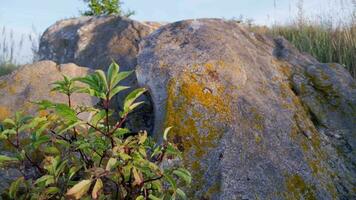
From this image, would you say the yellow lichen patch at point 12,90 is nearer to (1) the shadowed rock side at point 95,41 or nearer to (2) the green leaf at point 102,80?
(1) the shadowed rock side at point 95,41

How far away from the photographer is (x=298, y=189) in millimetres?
2775

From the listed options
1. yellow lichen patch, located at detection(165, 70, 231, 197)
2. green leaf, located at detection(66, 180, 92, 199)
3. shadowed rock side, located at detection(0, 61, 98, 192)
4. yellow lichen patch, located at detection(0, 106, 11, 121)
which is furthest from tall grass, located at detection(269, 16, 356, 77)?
green leaf, located at detection(66, 180, 92, 199)

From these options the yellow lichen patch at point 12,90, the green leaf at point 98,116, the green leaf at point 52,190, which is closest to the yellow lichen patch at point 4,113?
the yellow lichen patch at point 12,90

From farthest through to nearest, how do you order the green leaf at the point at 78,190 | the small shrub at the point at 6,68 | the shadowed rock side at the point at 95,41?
1. the small shrub at the point at 6,68
2. the shadowed rock side at the point at 95,41
3. the green leaf at the point at 78,190

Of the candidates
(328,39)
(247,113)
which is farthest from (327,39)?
(247,113)

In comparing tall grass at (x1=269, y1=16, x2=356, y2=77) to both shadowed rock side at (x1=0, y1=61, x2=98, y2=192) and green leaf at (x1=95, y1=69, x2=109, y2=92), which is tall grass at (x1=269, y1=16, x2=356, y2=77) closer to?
shadowed rock side at (x1=0, y1=61, x2=98, y2=192)

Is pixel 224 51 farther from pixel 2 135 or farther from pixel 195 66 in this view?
pixel 2 135

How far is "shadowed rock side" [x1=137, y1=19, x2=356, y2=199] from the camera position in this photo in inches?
109

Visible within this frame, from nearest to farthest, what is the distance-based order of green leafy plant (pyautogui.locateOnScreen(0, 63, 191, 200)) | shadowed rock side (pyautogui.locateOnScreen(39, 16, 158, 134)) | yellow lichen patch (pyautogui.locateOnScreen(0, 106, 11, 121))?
green leafy plant (pyautogui.locateOnScreen(0, 63, 191, 200)), yellow lichen patch (pyautogui.locateOnScreen(0, 106, 11, 121)), shadowed rock side (pyautogui.locateOnScreen(39, 16, 158, 134))

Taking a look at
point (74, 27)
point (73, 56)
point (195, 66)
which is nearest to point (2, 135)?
point (195, 66)

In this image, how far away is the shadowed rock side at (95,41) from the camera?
5.77 meters

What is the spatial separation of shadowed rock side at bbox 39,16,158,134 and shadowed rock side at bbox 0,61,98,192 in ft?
4.08

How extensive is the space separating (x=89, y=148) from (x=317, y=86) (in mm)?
2607

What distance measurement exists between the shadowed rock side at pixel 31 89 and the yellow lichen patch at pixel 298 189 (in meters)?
1.78
